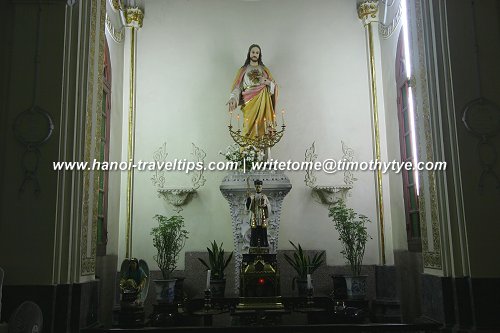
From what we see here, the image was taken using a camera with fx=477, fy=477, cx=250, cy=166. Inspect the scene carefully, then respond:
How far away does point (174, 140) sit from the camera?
29.0 ft

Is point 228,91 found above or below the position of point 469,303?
above

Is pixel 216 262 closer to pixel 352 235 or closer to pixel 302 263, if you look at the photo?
pixel 302 263

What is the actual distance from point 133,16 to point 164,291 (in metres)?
5.15

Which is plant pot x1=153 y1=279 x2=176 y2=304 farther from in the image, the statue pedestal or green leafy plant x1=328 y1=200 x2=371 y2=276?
green leafy plant x1=328 y1=200 x2=371 y2=276

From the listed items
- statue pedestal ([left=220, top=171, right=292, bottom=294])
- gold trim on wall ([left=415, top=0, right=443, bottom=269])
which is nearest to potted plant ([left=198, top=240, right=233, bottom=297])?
statue pedestal ([left=220, top=171, right=292, bottom=294])

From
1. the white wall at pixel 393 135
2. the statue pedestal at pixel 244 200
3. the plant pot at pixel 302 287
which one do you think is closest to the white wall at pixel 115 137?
the statue pedestal at pixel 244 200

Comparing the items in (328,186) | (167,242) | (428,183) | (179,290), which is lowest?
(179,290)

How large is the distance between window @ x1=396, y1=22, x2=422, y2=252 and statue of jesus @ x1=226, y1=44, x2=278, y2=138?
2.14m

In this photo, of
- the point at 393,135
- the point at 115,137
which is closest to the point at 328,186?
the point at 393,135

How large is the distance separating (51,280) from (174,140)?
14.8 feet

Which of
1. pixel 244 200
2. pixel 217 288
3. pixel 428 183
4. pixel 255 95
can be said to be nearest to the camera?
pixel 428 183

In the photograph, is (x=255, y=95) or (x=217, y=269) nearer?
(x=217, y=269)

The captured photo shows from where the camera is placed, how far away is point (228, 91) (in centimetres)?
910

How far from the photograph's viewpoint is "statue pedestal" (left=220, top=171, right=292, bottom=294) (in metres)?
7.63
